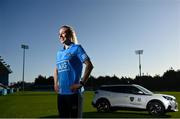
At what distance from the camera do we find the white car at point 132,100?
788 inches

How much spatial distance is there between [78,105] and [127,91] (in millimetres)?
16408

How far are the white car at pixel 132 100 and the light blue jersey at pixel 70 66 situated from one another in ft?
50.7

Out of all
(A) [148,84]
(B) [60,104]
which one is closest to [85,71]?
(B) [60,104]

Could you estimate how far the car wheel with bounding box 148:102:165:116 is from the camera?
1989 centimetres

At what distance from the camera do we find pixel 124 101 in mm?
21031

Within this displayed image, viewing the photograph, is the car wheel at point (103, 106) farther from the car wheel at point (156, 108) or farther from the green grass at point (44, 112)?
the car wheel at point (156, 108)

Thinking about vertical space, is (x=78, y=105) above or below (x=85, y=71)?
below

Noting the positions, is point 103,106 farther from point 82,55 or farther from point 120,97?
point 82,55

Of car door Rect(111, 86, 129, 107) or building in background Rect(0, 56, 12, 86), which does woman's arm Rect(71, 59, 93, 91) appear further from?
building in background Rect(0, 56, 12, 86)

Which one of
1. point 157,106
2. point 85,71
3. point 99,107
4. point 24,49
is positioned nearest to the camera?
point 85,71

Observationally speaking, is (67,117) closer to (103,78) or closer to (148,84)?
(148,84)

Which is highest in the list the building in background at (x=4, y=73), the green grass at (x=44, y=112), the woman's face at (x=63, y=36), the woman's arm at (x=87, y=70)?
the building in background at (x=4, y=73)

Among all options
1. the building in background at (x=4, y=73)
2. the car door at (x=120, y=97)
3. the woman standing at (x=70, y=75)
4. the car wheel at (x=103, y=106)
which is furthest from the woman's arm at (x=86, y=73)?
the building in background at (x=4, y=73)

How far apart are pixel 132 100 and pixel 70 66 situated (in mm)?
16010
